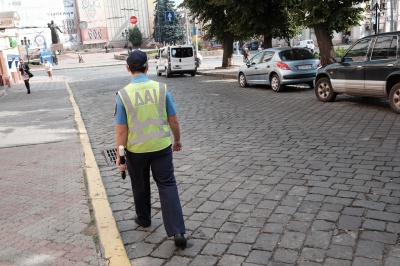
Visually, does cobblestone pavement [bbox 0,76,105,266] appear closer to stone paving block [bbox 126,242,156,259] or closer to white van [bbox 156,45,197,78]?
stone paving block [bbox 126,242,156,259]

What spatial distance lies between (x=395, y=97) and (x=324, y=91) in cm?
261

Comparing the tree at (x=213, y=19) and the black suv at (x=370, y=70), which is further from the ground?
the tree at (x=213, y=19)

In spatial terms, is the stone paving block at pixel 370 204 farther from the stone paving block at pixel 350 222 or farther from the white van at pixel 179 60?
the white van at pixel 179 60

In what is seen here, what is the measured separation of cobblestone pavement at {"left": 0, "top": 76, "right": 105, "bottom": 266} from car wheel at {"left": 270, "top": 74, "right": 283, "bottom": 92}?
7.61 metres

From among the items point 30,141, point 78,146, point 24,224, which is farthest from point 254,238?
point 30,141

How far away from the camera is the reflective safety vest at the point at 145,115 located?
3402 millimetres

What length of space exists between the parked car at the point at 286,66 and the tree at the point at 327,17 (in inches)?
36.3

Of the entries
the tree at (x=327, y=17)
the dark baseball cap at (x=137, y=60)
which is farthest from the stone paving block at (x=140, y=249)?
the tree at (x=327, y=17)

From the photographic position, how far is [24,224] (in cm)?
420

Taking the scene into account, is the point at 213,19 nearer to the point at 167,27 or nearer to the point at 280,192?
the point at 280,192

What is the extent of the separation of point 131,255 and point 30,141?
19.8ft

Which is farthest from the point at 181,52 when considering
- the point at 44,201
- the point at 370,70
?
the point at 44,201

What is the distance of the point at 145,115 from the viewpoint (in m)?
3.44

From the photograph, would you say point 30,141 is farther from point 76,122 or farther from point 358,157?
point 358,157
